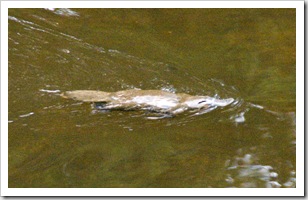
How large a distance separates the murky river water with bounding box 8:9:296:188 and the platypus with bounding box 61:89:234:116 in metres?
0.06

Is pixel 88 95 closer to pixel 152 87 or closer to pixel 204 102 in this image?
pixel 152 87

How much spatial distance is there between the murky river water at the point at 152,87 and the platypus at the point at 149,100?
63 mm

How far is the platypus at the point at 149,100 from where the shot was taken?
12.2 ft

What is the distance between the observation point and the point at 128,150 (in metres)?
3.28

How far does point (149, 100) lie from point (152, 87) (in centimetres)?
36

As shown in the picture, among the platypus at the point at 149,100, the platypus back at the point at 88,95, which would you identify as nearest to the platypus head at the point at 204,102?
the platypus at the point at 149,100

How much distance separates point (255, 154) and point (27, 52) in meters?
2.27

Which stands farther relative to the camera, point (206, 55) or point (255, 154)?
point (206, 55)

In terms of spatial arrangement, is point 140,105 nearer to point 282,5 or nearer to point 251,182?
point 251,182

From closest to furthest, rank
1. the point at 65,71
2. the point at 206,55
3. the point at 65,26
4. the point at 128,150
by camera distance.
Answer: the point at 128,150
the point at 65,71
the point at 206,55
the point at 65,26

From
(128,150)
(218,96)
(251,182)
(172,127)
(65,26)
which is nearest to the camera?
(251,182)

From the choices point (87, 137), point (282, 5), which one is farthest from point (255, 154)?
point (282, 5)

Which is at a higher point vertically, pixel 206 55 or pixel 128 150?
pixel 206 55

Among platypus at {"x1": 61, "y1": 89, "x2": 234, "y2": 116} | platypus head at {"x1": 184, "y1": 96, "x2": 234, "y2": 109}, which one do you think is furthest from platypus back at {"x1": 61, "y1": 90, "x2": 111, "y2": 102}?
platypus head at {"x1": 184, "y1": 96, "x2": 234, "y2": 109}
